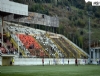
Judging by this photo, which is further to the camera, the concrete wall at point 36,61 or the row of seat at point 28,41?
the row of seat at point 28,41

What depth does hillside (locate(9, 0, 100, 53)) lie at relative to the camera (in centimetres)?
7907

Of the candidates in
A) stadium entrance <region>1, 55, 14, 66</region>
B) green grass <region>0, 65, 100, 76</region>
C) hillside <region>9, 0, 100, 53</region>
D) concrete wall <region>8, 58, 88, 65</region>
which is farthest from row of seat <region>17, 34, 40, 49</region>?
green grass <region>0, 65, 100, 76</region>

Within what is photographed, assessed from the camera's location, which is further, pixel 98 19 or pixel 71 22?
pixel 98 19

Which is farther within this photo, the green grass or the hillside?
the hillside

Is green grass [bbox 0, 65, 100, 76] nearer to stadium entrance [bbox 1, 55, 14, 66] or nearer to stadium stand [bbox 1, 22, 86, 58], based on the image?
stadium entrance [bbox 1, 55, 14, 66]

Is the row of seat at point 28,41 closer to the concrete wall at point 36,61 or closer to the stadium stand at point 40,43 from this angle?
the stadium stand at point 40,43

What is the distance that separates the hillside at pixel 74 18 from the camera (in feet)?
259

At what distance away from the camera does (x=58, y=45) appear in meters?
64.5

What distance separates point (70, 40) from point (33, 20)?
10.3m

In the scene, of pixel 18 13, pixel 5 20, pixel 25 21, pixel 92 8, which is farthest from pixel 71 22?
pixel 18 13

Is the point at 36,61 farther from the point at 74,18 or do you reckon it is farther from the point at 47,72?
the point at 74,18

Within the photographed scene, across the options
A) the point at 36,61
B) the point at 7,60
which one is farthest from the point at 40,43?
the point at 7,60

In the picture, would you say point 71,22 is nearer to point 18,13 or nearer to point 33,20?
point 33,20

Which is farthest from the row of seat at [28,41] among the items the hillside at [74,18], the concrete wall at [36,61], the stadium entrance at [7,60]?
the hillside at [74,18]
